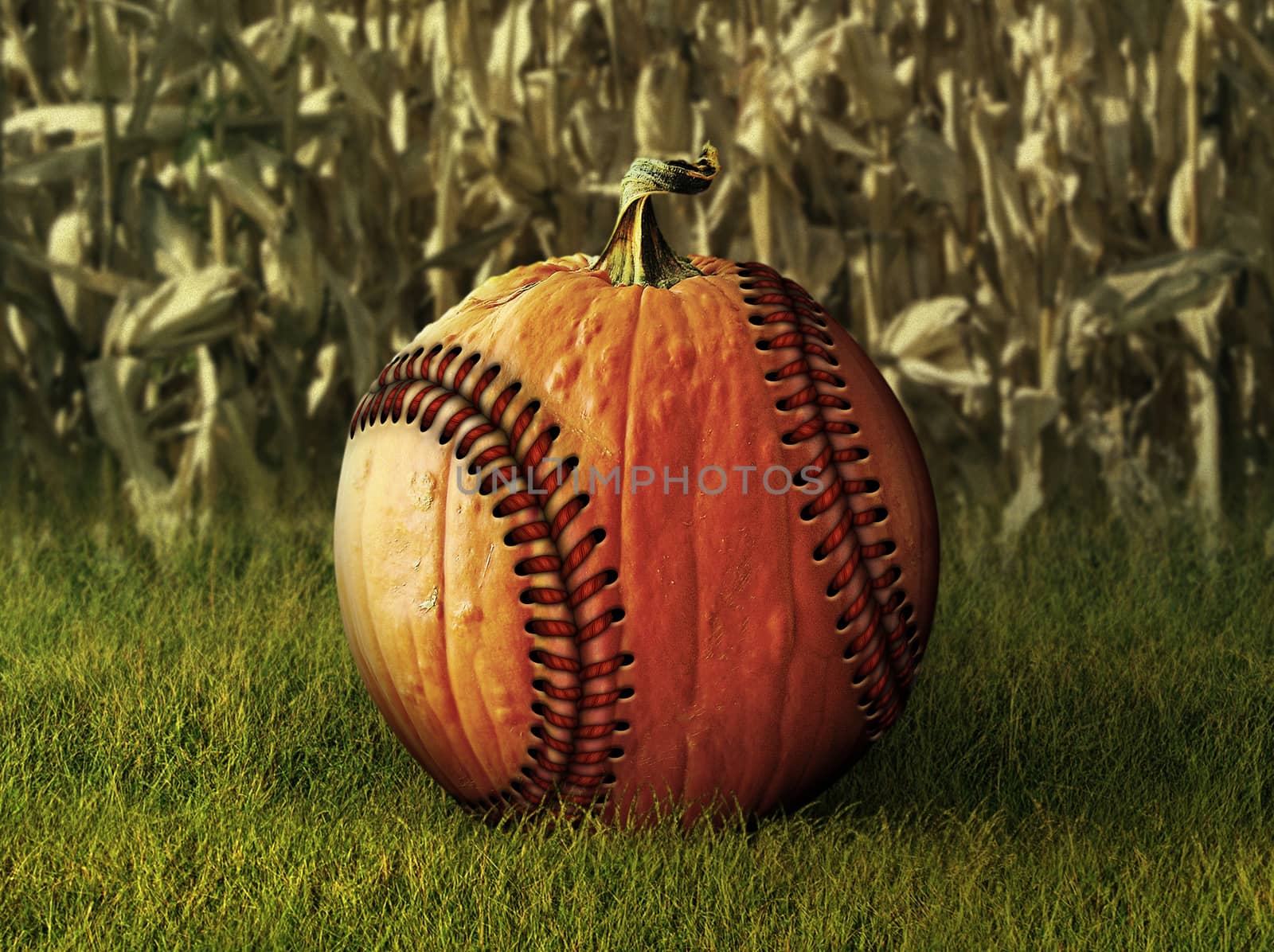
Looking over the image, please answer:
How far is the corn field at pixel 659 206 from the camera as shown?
4609 millimetres

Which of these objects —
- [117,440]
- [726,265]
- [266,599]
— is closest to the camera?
[726,265]

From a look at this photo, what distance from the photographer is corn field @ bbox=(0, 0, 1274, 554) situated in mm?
4609

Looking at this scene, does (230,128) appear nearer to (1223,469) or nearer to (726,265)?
(726,265)

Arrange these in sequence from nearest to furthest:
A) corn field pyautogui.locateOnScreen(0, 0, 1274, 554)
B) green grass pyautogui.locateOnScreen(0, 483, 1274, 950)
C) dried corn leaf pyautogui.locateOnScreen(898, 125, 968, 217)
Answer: green grass pyautogui.locateOnScreen(0, 483, 1274, 950)
corn field pyautogui.locateOnScreen(0, 0, 1274, 554)
dried corn leaf pyautogui.locateOnScreen(898, 125, 968, 217)

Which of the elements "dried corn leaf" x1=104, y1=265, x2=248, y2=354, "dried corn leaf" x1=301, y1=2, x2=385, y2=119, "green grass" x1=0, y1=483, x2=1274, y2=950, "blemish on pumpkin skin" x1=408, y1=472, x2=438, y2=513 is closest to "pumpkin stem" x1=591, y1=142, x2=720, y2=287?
"blemish on pumpkin skin" x1=408, y1=472, x2=438, y2=513

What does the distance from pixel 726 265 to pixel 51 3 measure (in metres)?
3.37

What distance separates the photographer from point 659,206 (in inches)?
199

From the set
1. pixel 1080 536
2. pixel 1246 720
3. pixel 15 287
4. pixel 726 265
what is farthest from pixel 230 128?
pixel 1246 720

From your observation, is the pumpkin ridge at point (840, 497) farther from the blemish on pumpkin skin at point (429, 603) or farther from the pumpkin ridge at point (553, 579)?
the blemish on pumpkin skin at point (429, 603)

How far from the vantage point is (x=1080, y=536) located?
457cm

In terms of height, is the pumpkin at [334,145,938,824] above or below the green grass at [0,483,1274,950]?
→ above

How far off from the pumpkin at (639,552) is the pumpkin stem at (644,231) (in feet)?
0.07

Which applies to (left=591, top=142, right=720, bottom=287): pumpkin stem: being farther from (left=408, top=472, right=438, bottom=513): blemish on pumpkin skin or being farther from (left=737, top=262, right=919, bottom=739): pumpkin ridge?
(left=408, top=472, right=438, bottom=513): blemish on pumpkin skin

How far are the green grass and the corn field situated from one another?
73cm
